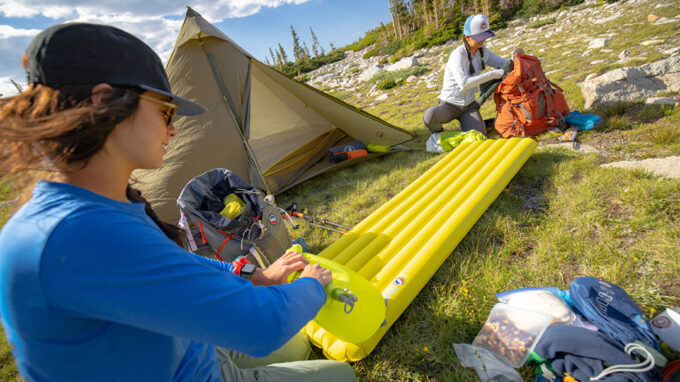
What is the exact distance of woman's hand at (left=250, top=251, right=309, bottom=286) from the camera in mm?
1515

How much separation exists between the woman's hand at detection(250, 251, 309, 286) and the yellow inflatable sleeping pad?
0.71 m

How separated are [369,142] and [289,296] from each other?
183 inches

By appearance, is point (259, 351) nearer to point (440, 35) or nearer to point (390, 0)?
point (440, 35)

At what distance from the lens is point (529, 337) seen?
5.37 feet

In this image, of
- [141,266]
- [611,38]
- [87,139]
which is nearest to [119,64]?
[87,139]

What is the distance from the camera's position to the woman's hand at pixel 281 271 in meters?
1.51

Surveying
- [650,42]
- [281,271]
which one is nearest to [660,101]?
[650,42]

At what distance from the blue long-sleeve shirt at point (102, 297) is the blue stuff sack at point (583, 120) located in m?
4.82

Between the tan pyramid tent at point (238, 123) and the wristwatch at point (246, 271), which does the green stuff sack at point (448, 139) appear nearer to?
the tan pyramid tent at point (238, 123)

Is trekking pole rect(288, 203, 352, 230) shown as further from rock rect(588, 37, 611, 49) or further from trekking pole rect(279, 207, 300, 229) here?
rock rect(588, 37, 611, 49)

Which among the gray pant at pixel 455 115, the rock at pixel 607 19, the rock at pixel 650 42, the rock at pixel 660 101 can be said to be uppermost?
the rock at pixel 607 19

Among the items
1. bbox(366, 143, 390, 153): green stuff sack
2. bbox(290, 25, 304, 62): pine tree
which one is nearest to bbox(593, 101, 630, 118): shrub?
bbox(366, 143, 390, 153): green stuff sack

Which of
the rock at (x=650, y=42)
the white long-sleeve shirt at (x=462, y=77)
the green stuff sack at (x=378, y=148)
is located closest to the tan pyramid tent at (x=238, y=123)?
the green stuff sack at (x=378, y=148)

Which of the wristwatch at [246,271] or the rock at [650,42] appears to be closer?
the wristwatch at [246,271]
